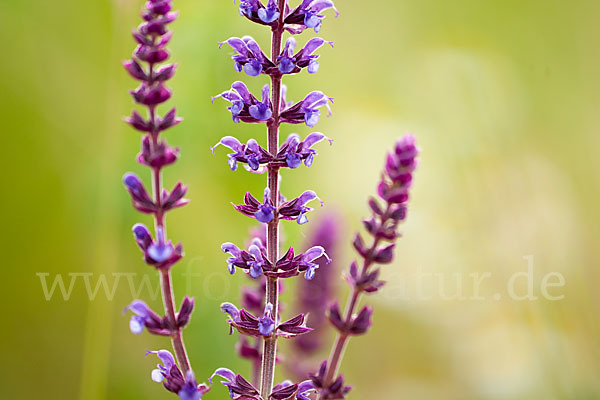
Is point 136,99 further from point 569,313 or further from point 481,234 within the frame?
point 569,313

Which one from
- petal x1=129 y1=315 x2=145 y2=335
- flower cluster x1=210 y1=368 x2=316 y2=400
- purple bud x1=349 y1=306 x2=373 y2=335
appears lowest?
flower cluster x1=210 y1=368 x2=316 y2=400

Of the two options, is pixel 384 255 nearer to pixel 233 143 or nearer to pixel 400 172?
pixel 400 172

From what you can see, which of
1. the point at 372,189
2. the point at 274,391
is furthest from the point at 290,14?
the point at 372,189

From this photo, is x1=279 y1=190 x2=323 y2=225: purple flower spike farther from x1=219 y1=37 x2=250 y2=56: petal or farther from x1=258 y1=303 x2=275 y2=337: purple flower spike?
x1=219 y1=37 x2=250 y2=56: petal

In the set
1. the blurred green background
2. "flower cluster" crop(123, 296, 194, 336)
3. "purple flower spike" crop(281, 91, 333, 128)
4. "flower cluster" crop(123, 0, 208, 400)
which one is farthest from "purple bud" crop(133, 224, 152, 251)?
the blurred green background

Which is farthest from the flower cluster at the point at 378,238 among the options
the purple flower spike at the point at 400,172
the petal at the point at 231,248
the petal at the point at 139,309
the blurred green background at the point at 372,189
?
the blurred green background at the point at 372,189

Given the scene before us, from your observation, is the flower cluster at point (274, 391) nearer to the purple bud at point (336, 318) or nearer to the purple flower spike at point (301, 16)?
the purple bud at point (336, 318)

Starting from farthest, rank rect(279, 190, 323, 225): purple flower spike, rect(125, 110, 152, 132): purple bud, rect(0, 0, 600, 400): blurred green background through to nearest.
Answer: rect(0, 0, 600, 400): blurred green background, rect(279, 190, 323, 225): purple flower spike, rect(125, 110, 152, 132): purple bud
